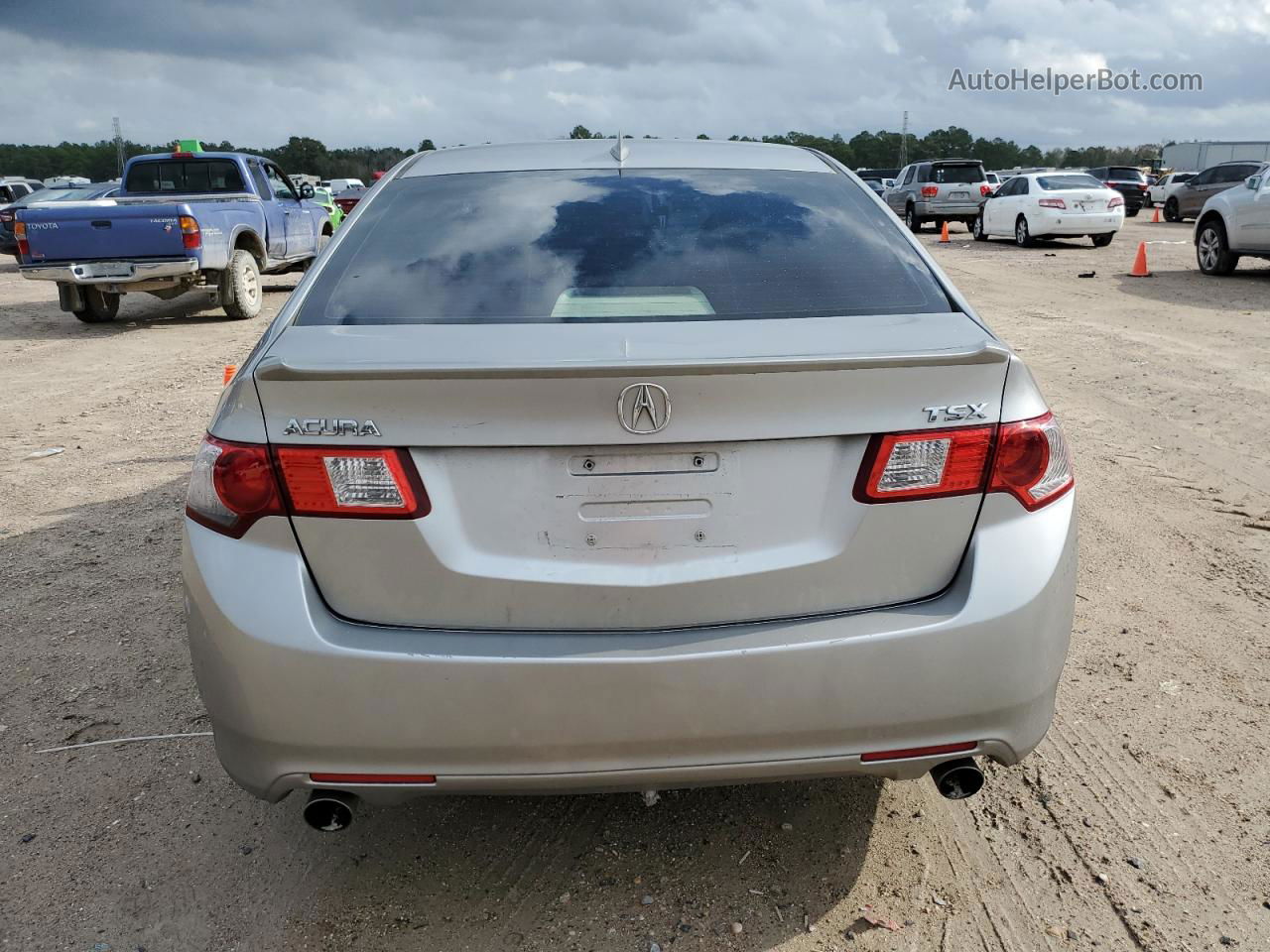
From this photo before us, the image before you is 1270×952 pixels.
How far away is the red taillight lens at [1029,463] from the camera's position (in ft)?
7.32

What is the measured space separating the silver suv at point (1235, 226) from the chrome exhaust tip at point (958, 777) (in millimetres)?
14725

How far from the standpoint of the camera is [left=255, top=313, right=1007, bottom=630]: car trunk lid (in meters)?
2.11

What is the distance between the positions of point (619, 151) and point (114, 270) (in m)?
11.2

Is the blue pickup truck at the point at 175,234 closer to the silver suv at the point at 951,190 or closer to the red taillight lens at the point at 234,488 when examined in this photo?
the red taillight lens at the point at 234,488

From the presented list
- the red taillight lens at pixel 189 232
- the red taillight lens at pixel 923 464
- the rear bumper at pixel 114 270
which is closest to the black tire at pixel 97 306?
the rear bumper at pixel 114 270

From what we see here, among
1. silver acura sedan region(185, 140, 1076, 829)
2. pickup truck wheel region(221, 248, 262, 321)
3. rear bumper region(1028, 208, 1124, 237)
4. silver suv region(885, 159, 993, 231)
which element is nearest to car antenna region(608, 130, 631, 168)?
silver acura sedan region(185, 140, 1076, 829)

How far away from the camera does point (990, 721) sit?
2.27 metres

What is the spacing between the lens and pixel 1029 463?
2262 millimetres

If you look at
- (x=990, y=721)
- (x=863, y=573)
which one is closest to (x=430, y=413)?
(x=863, y=573)

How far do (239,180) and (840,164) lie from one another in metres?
12.9

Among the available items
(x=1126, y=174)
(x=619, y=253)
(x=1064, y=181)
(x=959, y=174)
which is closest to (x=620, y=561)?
(x=619, y=253)

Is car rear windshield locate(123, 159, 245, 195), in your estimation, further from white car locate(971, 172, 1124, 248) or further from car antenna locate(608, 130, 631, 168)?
white car locate(971, 172, 1124, 248)

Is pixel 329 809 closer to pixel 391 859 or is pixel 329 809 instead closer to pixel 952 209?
pixel 391 859

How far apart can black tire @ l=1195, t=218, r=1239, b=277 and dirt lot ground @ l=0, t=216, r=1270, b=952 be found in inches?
488
